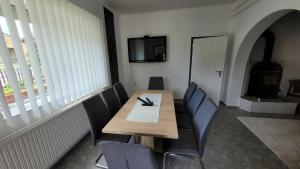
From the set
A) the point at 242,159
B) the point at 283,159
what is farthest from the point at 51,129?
the point at 283,159

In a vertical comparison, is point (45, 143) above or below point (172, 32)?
below

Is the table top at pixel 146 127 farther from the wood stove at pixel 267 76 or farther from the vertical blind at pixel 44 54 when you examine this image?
the wood stove at pixel 267 76

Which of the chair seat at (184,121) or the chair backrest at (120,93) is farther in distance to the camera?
the chair backrest at (120,93)

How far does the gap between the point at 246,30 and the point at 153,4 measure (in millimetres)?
2138

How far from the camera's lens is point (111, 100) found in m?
1.97

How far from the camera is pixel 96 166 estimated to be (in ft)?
5.22

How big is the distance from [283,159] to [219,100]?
1935 mm

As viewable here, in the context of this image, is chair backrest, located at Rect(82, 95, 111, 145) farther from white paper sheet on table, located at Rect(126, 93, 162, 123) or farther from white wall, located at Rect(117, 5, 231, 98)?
white wall, located at Rect(117, 5, 231, 98)

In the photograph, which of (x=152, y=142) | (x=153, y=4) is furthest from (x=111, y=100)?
(x=153, y=4)

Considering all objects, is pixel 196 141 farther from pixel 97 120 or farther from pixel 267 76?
pixel 267 76

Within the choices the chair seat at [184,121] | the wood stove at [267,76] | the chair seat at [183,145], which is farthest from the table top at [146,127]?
the wood stove at [267,76]

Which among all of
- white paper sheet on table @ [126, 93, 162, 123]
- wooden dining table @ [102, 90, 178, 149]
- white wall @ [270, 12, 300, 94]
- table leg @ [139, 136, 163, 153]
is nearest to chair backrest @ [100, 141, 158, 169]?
wooden dining table @ [102, 90, 178, 149]

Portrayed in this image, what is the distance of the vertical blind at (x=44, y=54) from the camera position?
1167mm

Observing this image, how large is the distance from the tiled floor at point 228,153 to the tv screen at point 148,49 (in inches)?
90.5
